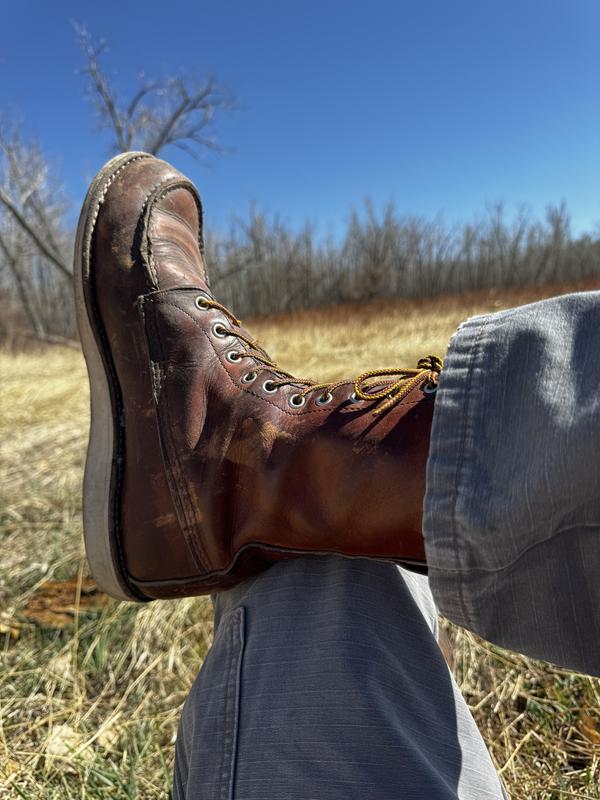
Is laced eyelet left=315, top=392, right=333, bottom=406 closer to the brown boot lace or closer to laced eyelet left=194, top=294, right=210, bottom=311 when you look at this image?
the brown boot lace

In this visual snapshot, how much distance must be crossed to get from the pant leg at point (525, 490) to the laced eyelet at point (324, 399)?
0.15 m

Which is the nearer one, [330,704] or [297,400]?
[330,704]

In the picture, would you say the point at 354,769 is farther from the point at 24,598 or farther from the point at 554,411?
the point at 24,598

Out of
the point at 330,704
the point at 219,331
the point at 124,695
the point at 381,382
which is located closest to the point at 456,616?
the point at 330,704

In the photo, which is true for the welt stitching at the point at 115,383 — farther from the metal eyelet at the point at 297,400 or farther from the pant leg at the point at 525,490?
the pant leg at the point at 525,490

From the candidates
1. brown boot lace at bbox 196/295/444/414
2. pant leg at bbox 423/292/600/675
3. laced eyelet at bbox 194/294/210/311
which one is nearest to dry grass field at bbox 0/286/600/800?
pant leg at bbox 423/292/600/675

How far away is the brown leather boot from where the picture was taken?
49 centimetres

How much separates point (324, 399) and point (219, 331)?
0.86 ft

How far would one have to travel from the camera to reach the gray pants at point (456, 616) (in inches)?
15.0

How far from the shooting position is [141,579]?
0.67 meters

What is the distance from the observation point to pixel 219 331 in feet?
2.55

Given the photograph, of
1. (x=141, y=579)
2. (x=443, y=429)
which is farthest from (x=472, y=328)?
(x=141, y=579)

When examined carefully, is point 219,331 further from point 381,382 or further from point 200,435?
point 381,382

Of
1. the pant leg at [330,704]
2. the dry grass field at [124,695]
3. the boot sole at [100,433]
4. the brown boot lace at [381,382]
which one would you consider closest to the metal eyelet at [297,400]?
the brown boot lace at [381,382]
